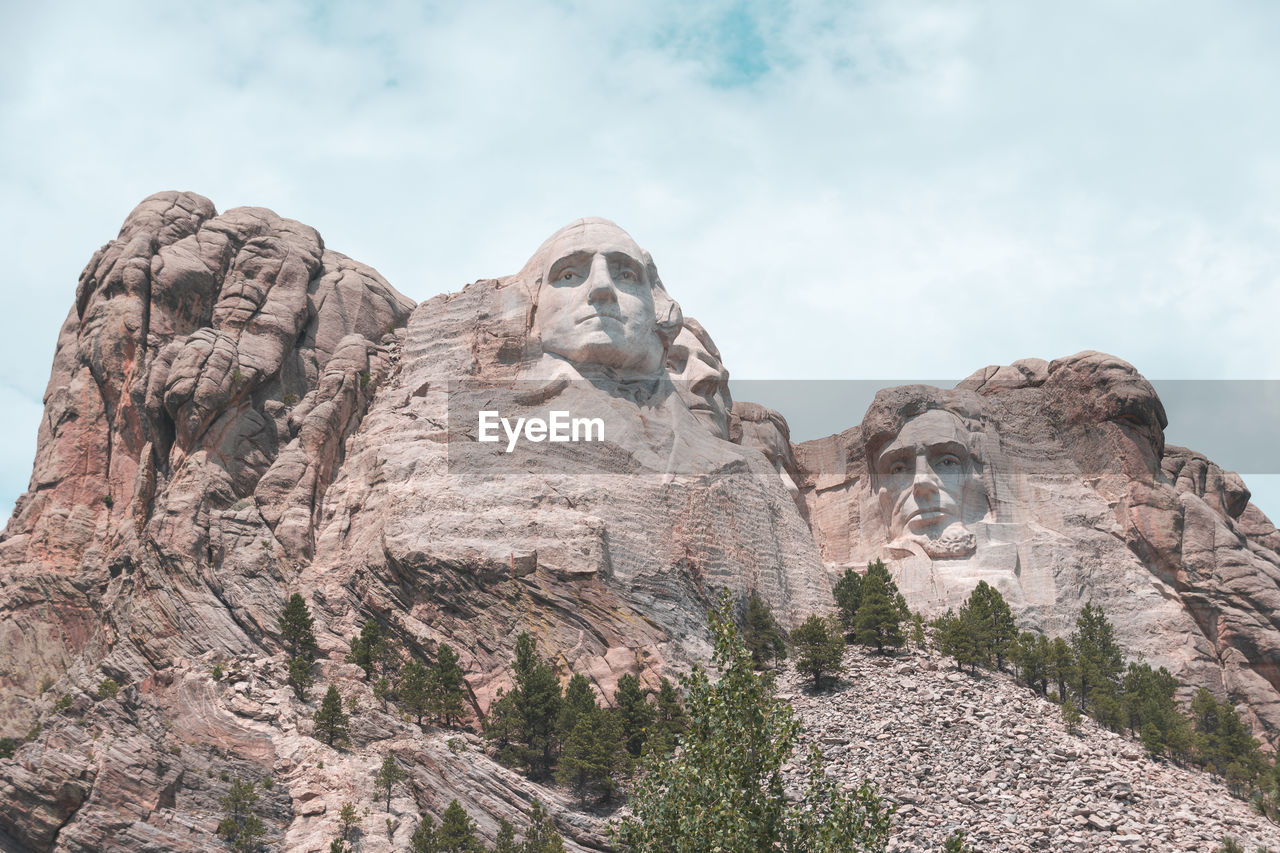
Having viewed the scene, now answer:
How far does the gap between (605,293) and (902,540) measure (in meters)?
11.0

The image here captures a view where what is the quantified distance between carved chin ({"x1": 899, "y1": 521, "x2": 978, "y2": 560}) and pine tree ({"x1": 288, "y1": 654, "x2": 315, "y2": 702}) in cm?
1876

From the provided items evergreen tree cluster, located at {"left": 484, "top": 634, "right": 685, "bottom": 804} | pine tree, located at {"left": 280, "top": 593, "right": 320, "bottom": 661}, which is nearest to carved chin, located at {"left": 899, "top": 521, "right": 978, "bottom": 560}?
evergreen tree cluster, located at {"left": 484, "top": 634, "right": 685, "bottom": 804}

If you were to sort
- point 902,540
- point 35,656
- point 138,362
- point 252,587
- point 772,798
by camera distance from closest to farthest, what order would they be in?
point 772,798 < point 252,587 < point 35,656 < point 138,362 < point 902,540

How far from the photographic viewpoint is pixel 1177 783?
1304 inches

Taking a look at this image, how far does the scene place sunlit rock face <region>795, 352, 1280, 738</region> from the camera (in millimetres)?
44781

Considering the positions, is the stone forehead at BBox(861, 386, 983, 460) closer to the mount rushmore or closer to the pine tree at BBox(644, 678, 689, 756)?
the mount rushmore

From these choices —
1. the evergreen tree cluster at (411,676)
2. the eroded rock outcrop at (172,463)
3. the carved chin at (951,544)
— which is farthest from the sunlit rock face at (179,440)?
the carved chin at (951,544)

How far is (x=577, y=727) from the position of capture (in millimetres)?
32625

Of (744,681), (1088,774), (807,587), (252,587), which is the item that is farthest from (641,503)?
(744,681)

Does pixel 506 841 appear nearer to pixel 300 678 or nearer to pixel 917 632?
pixel 300 678

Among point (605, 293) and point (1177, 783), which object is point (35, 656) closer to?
point (605, 293)

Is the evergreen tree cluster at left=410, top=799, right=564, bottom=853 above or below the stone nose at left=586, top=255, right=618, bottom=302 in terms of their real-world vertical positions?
below

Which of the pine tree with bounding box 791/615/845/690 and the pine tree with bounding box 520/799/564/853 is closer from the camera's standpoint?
the pine tree with bounding box 520/799/564/853

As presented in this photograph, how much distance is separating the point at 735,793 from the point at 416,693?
11528mm
